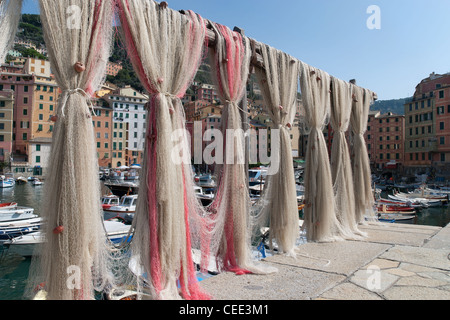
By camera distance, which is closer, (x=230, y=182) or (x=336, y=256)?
(x=230, y=182)

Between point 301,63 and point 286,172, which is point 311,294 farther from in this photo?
point 301,63

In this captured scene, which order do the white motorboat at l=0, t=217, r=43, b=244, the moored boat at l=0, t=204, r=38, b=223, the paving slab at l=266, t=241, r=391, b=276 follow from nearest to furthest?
the paving slab at l=266, t=241, r=391, b=276
the white motorboat at l=0, t=217, r=43, b=244
the moored boat at l=0, t=204, r=38, b=223

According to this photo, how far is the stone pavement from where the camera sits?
286cm

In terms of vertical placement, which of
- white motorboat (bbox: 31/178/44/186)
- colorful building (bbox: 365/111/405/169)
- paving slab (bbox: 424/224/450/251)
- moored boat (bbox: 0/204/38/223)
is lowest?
moored boat (bbox: 0/204/38/223)

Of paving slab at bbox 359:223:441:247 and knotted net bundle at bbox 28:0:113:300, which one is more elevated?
knotted net bundle at bbox 28:0:113:300

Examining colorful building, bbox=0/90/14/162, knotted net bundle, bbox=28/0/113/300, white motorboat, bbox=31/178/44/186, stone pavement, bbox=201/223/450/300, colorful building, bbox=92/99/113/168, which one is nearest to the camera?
knotted net bundle, bbox=28/0/113/300

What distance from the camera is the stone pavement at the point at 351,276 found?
2.86m

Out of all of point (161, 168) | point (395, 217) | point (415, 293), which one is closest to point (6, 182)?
point (395, 217)

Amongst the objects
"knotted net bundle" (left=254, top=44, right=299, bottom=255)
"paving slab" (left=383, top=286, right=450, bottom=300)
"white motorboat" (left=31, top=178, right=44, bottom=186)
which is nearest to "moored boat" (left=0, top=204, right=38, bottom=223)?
"knotted net bundle" (left=254, top=44, right=299, bottom=255)

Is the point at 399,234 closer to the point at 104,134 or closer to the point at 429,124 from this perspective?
the point at 104,134

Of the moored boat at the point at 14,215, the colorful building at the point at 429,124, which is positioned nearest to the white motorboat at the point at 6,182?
the moored boat at the point at 14,215

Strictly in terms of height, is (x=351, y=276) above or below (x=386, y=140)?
below

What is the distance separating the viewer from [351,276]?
3.34m

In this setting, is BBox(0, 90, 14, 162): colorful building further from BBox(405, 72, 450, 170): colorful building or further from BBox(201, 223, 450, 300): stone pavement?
BBox(405, 72, 450, 170): colorful building
